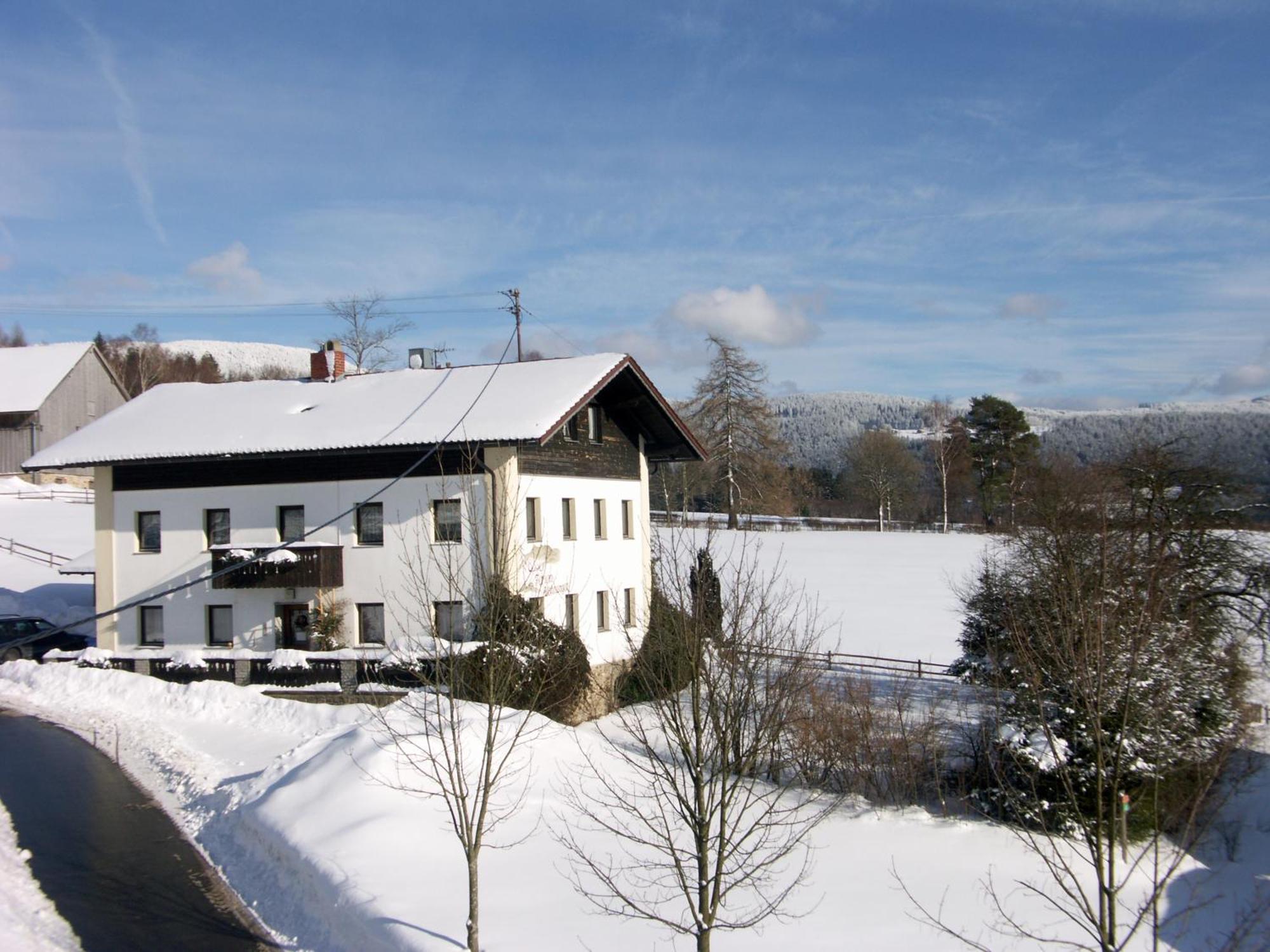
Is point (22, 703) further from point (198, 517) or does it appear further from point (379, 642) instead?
point (379, 642)

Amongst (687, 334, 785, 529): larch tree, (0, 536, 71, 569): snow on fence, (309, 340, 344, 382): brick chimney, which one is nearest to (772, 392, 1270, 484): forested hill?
(687, 334, 785, 529): larch tree

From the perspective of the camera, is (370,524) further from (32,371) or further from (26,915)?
(32,371)

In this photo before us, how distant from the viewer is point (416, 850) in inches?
567

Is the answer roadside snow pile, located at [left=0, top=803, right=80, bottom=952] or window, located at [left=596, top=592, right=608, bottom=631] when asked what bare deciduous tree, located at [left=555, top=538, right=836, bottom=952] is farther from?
window, located at [left=596, top=592, right=608, bottom=631]

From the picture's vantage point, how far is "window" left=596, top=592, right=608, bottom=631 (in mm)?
29578

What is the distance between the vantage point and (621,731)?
25438 millimetres

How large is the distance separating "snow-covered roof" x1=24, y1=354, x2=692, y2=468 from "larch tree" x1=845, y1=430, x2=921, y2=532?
60.1m

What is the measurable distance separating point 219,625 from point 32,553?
A: 2711 centimetres

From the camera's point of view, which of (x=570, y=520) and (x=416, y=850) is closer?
(x=416, y=850)

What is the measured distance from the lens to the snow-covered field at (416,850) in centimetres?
1231

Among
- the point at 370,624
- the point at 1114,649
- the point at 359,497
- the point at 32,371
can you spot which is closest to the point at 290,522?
the point at 359,497

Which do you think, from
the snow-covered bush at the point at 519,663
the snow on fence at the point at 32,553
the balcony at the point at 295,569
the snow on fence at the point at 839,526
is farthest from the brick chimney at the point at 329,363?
the snow on fence at the point at 839,526

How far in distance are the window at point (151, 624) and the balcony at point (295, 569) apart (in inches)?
169

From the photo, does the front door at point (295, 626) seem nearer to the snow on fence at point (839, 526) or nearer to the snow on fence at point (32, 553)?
the snow on fence at point (32, 553)
